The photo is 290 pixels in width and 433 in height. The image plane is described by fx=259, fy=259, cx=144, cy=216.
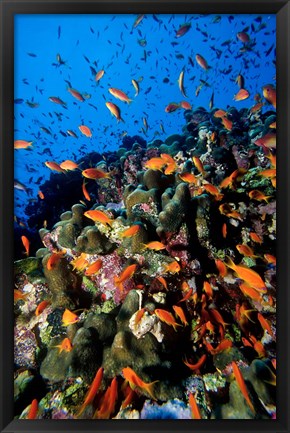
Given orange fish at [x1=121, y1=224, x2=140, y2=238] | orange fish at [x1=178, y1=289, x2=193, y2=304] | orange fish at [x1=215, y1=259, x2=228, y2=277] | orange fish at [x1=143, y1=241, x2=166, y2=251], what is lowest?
orange fish at [x1=178, y1=289, x2=193, y2=304]

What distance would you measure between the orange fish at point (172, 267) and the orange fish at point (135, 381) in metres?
1.15

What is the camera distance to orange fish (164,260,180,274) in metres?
3.10

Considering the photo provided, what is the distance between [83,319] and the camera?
3361 mm

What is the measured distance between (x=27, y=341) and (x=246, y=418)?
108 inches

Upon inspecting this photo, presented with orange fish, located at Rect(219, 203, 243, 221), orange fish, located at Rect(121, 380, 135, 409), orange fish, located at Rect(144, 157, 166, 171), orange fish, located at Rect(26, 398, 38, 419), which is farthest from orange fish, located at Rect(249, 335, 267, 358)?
orange fish, located at Rect(144, 157, 166, 171)

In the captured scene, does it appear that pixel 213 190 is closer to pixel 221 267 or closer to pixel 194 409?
pixel 221 267

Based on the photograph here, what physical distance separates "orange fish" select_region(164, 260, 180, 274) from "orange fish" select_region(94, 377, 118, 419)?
1306 millimetres

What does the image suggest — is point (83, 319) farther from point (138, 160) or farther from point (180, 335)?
point (138, 160)

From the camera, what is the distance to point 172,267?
10.3ft

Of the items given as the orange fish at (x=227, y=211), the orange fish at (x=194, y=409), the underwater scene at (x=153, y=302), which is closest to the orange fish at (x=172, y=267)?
the underwater scene at (x=153, y=302)

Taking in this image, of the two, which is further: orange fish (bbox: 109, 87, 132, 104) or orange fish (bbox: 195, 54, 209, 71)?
orange fish (bbox: 195, 54, 209, 71)

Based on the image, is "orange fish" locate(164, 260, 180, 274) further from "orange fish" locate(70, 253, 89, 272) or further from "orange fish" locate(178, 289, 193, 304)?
"orange fish" locate(70, 253, 89, 272)

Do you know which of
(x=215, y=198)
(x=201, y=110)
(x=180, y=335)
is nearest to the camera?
(x=180, y=335)
